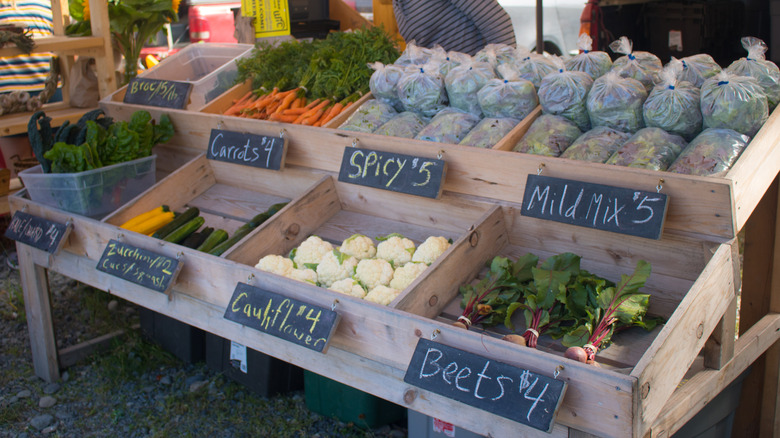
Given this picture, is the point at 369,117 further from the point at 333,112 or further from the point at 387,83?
the point at 333,112

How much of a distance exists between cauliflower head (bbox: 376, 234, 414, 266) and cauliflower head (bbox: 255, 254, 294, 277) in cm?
33

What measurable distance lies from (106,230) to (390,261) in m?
1.17

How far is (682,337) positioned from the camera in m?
1.60

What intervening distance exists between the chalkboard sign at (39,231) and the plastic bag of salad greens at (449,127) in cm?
156

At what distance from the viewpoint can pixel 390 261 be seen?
7.72ft

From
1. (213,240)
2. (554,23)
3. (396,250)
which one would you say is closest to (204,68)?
(213,240)

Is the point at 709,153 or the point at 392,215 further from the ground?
the point at 709,153

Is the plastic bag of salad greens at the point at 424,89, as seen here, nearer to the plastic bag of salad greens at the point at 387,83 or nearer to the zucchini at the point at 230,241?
the plastic bag of salad greens at the point at 387,83

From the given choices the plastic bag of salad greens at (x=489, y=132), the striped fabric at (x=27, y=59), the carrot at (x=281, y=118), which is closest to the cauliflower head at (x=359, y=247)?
the plastic bag of salad greens at (x=489, y=132)

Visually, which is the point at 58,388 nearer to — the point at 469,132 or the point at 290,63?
the point at 290,63

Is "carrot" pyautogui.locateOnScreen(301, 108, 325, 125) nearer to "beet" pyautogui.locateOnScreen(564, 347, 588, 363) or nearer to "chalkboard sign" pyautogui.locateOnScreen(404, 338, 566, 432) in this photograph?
"chalkboard sign" pyautogui.locateOnScreen(404, 338, 566, 432)

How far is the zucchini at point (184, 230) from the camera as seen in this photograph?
2699mm

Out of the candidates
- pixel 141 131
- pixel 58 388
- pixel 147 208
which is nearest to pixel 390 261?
pixel 147 208

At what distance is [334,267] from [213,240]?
2.08ft
